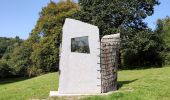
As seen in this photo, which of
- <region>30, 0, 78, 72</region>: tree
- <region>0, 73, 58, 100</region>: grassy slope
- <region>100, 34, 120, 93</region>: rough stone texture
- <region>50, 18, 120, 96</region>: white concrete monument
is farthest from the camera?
<region>30, 0, 78, 72</region>: tree

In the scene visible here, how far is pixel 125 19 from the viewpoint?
3534 cm

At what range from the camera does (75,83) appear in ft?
47.9

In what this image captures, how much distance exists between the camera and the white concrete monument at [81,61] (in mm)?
14391

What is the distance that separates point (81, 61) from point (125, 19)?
Result: 70.2ft

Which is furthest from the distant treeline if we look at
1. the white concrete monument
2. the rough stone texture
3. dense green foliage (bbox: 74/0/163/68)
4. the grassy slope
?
→ the white concrete monument

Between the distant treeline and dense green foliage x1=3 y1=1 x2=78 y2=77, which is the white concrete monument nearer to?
the distant treeline

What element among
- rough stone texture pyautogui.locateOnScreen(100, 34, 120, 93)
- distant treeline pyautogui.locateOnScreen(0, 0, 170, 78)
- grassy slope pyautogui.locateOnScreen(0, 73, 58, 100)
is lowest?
grassy slope pyautogui.locateOnScreen(0, 73, 58, 100)

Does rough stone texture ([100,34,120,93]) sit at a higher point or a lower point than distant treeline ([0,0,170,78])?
lower

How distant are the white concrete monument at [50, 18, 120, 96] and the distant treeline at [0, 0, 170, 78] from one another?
1983cm

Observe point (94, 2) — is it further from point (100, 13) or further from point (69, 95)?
point (69, 95)

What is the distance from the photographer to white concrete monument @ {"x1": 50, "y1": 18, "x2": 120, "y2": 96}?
14391mm

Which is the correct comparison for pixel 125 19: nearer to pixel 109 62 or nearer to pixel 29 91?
pixel 29 91

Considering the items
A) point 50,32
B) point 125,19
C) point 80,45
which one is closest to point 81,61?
point 80,45

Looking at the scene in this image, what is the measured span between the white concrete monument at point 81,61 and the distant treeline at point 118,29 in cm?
1983
